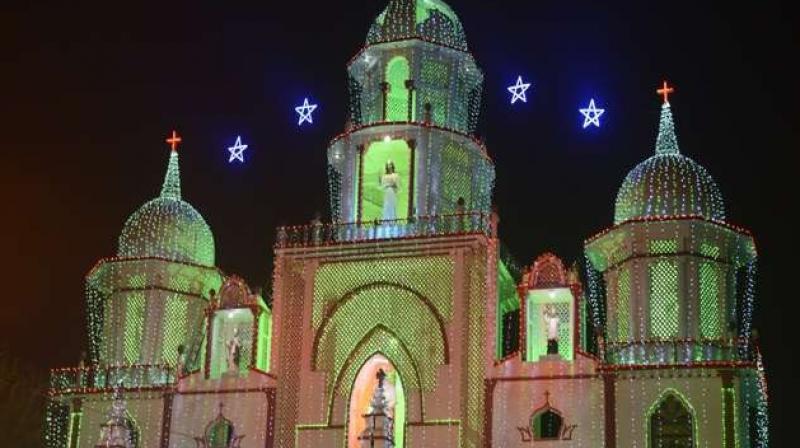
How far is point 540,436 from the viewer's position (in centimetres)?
3694

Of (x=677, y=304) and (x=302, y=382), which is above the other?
(x=677, y=304)

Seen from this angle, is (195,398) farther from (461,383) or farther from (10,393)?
(10,393)

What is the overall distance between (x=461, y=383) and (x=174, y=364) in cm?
1037

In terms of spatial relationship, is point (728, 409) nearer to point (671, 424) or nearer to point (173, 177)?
point (671, 424)

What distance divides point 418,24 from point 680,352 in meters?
13.4

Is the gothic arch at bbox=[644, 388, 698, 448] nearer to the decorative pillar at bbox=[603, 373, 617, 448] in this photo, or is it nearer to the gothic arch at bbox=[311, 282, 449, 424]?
the decorative pillar at bbox=[603, 373, 617, 448]

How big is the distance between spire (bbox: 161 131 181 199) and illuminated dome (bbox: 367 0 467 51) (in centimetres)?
785

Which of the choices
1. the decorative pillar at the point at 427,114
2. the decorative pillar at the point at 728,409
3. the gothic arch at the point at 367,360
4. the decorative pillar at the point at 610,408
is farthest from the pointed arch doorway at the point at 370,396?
the decorative pillar at the point at 728,409

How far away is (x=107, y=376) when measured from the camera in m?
41.8

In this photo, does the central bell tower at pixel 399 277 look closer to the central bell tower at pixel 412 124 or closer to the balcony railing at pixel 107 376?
the central bell tower at pixel 412 124

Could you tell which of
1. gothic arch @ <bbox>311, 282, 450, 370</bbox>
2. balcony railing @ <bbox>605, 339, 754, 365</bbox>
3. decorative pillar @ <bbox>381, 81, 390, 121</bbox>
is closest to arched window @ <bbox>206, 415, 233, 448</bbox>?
gothic arch @ <bbox>311, 282, 450, 370</bbox>

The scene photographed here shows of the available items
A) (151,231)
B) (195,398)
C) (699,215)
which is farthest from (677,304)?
(151,231)

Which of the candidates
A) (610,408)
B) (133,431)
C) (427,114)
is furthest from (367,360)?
(133,431)

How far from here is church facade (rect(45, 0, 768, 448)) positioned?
35.9 metres
